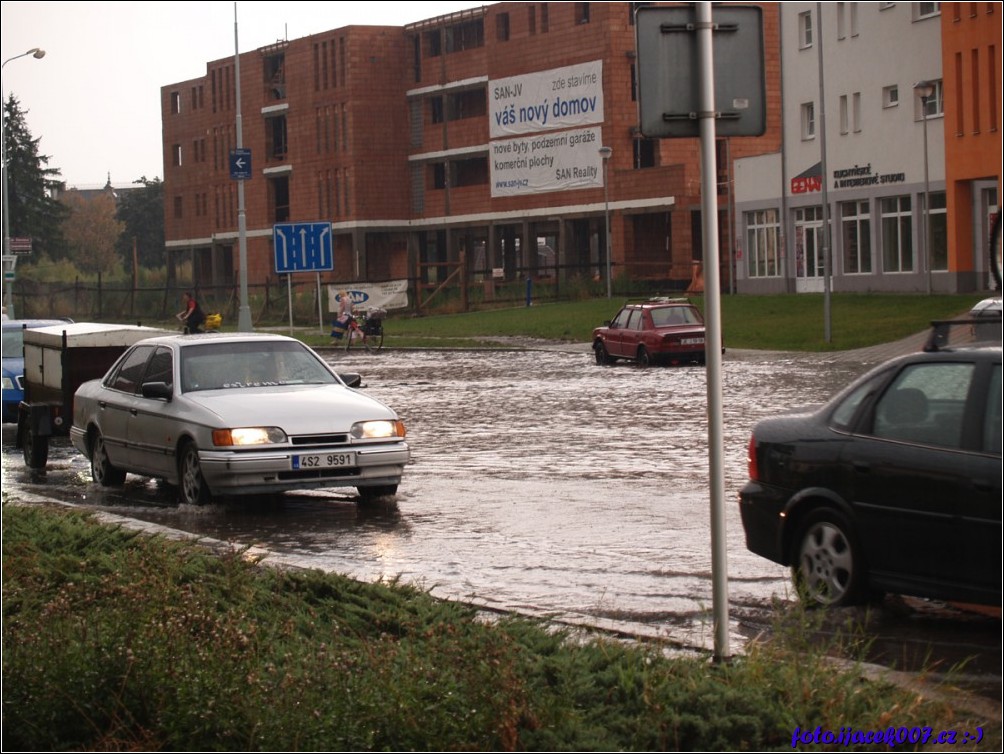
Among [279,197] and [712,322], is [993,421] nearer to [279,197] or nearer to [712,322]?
[712,322]

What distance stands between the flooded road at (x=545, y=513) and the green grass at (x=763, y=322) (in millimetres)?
15870

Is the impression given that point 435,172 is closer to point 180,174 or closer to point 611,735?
point 180,174

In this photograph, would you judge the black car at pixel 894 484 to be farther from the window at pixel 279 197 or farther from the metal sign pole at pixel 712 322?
the window at pixel 279 197

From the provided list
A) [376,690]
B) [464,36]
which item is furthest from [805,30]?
[376,690]

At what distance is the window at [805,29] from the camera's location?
204 ft

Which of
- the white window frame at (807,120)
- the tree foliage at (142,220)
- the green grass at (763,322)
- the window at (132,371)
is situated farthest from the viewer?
the tree foliage at (142,220)

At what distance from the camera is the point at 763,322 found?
4866 centimetres

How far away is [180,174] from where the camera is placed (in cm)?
10269

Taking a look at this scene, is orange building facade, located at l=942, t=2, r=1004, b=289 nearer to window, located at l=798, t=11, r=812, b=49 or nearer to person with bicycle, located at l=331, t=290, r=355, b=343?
window, located at l=798, t=11, r=812, b=49

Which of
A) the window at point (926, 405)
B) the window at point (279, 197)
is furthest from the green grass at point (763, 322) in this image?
the window at point (926, 405)

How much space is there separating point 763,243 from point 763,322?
17181 millimetres

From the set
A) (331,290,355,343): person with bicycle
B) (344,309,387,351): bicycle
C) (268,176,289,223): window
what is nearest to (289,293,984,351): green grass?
(344,309,387,351): bicycle

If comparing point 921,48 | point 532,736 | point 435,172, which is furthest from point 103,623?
point 435,172

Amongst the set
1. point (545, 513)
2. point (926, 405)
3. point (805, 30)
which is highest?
point (805, 30)
